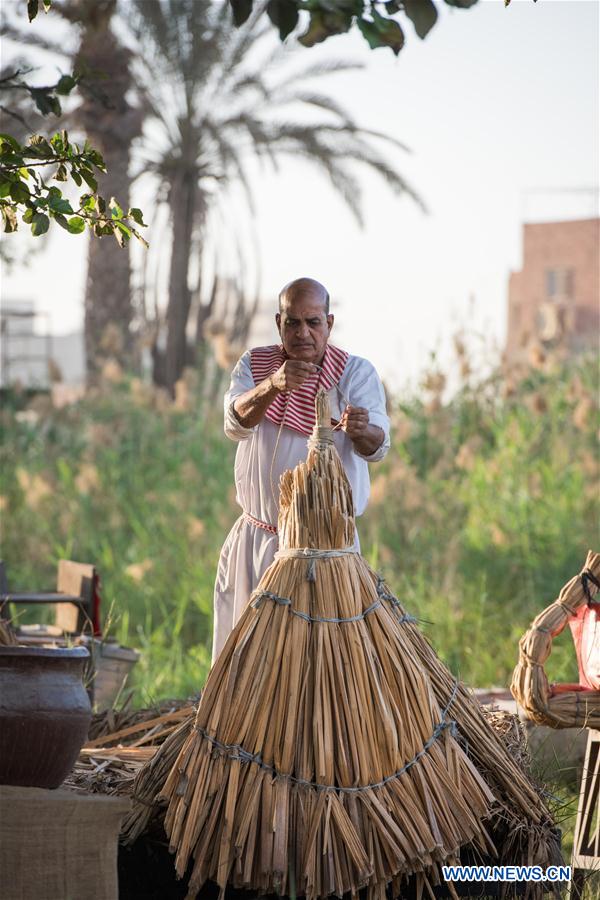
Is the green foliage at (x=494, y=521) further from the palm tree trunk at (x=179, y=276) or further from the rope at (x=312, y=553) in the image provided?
the rope at (x=312, y=553)

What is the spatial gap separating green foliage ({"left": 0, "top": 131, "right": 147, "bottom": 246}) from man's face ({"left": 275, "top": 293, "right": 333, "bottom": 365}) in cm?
59

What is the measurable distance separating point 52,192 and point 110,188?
9.58 m

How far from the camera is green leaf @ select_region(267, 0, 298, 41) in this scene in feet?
8.23

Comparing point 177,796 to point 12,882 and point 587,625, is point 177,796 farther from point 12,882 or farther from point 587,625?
point 587,625

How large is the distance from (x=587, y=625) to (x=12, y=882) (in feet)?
6.95

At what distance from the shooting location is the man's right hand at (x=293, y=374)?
3932mm

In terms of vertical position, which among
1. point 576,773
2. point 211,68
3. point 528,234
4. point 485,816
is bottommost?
point 576,773

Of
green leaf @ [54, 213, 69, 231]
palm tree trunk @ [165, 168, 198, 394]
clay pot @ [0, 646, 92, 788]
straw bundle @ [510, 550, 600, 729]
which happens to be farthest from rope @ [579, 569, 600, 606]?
palm tree trunk @ [165, 168, 198, 394]

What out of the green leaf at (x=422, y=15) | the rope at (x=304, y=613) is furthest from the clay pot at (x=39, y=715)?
the green leaf at (x=422, y=15)

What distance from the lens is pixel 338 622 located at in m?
3.56

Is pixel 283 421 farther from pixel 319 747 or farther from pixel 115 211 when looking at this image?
pixel 319 747

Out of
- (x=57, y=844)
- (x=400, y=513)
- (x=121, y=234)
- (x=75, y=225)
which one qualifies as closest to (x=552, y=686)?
(x=57, y=844)

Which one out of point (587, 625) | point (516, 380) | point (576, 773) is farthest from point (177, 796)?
point (516, 380)

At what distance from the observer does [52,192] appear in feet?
12.5
